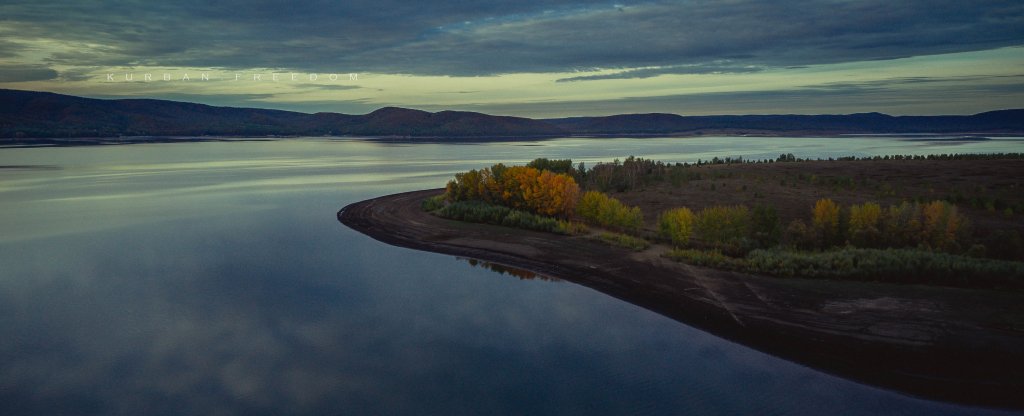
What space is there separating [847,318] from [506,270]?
1192 cm

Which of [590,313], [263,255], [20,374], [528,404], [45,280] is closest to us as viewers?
[528,404]

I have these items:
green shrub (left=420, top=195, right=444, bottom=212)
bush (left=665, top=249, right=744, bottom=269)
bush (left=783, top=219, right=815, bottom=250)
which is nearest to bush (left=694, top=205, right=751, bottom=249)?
bush (left=783, top=219, right=815, bottom=250)

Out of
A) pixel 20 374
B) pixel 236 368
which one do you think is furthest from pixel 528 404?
pixel 20 374

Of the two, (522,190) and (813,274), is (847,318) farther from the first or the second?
(522,190)

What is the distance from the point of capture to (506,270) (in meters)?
A: 24.2

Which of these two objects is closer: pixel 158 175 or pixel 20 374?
pixel 20 374

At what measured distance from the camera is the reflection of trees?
22944 mm

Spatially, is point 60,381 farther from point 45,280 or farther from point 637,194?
point 637,194

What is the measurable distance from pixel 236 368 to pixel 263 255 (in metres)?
13.6

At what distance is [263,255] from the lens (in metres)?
27.8

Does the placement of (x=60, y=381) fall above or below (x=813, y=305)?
below

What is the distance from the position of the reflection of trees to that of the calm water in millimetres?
454

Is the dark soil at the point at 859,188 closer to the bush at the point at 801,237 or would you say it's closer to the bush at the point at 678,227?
the bush at the point at 678,227

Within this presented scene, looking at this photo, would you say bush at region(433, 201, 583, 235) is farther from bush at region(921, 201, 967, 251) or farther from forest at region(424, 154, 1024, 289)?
bush at region(921, 201, 967, 251)
